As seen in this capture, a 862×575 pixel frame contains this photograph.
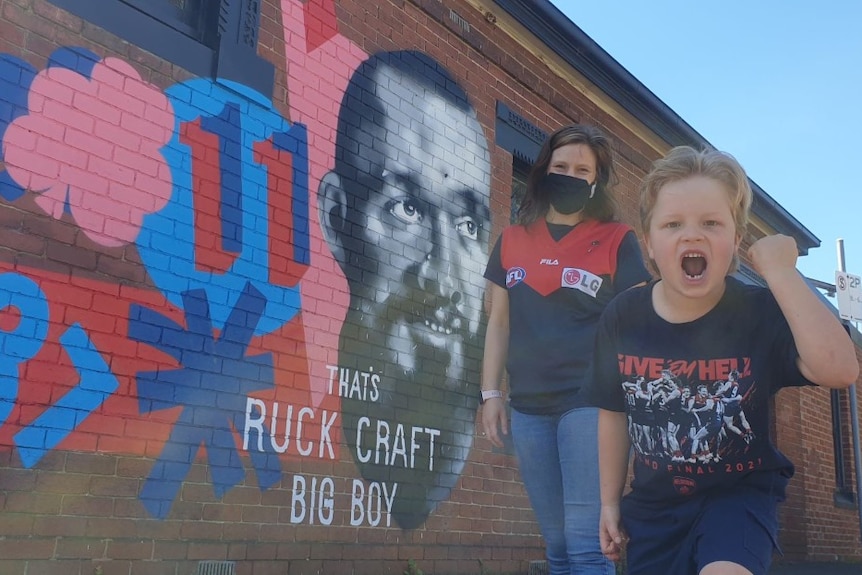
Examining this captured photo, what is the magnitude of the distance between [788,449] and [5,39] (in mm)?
11834

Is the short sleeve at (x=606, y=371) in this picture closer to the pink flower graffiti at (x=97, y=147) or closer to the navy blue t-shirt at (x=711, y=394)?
the navy blue t-shirt at (x=711, y=394)

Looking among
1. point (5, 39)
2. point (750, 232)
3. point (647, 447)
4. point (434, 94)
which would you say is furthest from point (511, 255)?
point (750, 232)

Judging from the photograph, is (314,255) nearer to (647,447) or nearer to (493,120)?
(493,120)

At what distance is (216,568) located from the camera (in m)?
4.72

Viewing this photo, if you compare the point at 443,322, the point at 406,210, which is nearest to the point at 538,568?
the point at 443,322

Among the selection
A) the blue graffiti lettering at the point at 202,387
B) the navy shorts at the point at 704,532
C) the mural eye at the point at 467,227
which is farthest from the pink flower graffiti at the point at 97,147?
the navy shorts at the point at 704,532

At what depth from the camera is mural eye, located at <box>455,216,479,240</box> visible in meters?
7.04

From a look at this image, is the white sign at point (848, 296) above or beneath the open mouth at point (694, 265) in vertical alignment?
above

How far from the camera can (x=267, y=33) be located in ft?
18.2

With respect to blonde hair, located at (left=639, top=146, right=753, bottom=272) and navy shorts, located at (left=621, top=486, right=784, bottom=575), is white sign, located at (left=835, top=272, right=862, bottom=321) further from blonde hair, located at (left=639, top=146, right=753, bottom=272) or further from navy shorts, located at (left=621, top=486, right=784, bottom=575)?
navy shorts, located at (left=621, top=486, right=784, bottom=575)

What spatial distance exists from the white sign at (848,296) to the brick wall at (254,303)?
13.3 feet

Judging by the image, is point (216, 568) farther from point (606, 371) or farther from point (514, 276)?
point (606, 371)

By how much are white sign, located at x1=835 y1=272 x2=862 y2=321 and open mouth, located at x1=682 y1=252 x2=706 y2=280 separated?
775cm

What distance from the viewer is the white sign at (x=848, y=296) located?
9.34 metres
